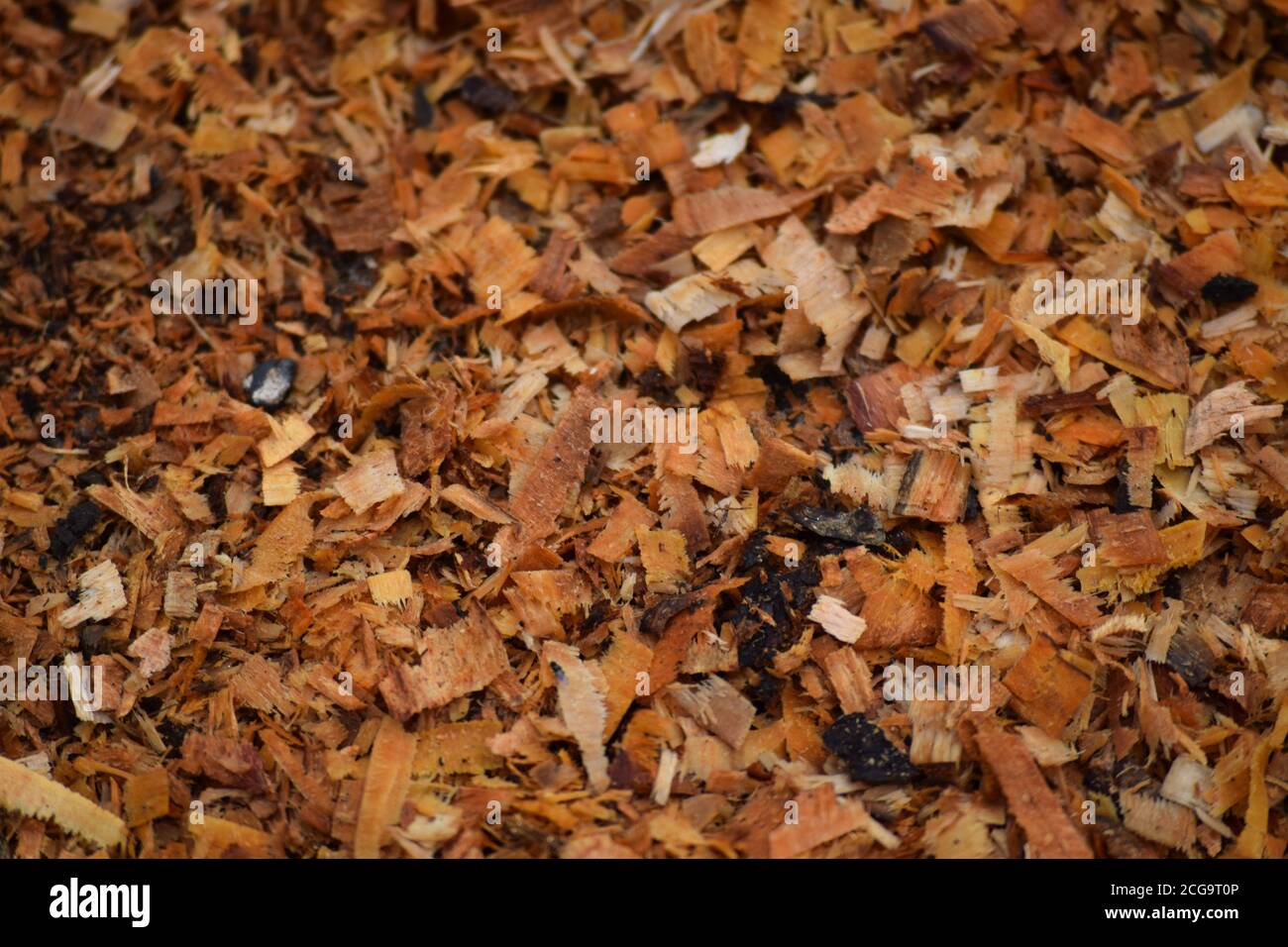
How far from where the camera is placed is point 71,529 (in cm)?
386

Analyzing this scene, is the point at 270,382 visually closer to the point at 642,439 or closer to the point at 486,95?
the point at 642,439

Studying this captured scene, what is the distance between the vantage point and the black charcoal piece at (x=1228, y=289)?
393 centimetres

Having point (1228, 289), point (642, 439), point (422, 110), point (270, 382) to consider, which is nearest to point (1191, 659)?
point (1228, 289)

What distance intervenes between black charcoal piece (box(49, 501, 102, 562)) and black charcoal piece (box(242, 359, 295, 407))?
0.71m

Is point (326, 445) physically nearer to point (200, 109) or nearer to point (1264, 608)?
point (200, 109)

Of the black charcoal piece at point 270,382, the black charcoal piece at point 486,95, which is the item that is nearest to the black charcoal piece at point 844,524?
the black charcoal piece at point 270,382

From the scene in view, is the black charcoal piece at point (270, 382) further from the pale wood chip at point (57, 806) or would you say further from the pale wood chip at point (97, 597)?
the pale wood chip at point (57, 806)

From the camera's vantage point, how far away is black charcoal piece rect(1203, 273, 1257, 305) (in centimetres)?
393

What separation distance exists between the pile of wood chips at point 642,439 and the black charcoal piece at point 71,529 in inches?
0.5

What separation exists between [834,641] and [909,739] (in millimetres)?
389

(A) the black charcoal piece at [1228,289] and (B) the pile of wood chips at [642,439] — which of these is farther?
(A) the black charcoal piece at [1228,289]

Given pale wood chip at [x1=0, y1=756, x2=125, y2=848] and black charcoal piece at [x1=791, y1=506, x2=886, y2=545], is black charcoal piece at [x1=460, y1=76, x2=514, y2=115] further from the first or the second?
pale wood chip at [x1=0, y1=756, x2=125, y2=848]

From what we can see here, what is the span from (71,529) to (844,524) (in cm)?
279

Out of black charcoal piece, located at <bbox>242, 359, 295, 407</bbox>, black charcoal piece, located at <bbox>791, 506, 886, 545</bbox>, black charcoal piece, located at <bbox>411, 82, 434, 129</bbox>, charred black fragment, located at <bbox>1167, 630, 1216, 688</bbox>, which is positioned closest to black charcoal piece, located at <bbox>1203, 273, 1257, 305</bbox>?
charred black fragment, located at <bbox>1167, 630, 1216, 688</bbox>
